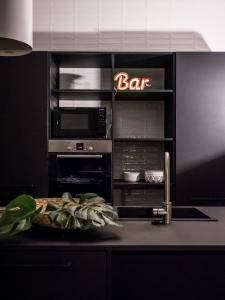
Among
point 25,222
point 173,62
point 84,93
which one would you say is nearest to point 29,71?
point 84,93

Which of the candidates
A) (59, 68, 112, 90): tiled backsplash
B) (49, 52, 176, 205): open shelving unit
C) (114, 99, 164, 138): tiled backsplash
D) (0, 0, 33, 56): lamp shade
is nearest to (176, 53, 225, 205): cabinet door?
(49, 52, 176, 205): open shelving unit

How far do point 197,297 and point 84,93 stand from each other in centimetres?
231

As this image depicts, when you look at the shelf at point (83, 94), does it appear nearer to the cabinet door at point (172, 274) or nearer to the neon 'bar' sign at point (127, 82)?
the neon 'bar' sign at point (127, 82)

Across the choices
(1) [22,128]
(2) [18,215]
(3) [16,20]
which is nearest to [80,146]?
(1) [22,128]

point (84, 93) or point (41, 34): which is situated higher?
point (41, 34)

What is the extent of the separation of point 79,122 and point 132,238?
1.89m

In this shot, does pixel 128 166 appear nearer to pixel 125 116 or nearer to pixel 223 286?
pixel 125 116

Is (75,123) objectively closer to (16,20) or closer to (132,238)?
(16,20)

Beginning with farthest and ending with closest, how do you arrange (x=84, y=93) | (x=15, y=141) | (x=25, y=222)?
(x=84, y=93) < (x=15, y=141) < (x=25, y=222)

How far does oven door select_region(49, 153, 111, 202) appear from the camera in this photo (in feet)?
10.1

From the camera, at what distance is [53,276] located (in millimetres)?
1216

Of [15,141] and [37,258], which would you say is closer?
[37,258]

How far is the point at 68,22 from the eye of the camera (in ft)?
11.8

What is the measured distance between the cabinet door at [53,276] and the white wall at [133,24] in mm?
2752
